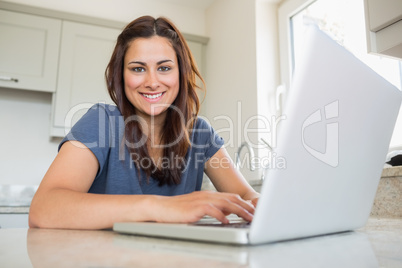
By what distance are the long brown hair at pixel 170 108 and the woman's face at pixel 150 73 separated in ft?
0.07

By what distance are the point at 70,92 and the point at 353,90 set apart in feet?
8.20

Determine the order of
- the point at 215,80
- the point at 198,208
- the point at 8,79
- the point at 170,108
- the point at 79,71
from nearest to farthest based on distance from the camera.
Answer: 1. the point at 198,208
2. the point at 170,108
3. the point at 8,79
4. the point at 79,71
5. the point at 215,80

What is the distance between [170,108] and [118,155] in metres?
0.32

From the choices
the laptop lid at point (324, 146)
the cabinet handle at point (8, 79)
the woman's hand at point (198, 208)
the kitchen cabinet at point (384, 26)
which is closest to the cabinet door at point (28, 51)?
the cabinet handle at point (8, 79)

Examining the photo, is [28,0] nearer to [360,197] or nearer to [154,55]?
[154,55]

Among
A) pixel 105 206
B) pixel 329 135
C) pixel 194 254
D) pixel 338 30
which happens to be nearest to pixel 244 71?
pixel 338 30

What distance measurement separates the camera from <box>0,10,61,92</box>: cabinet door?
2451 mm

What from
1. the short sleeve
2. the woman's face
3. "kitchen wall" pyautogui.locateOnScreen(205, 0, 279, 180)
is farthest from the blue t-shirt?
"kitchen wall" pyautogui.locateOnScreen(205, 0, 279, 180)

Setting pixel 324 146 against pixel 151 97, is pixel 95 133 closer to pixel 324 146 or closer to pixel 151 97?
pixel 151 97

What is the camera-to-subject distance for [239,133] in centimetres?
250

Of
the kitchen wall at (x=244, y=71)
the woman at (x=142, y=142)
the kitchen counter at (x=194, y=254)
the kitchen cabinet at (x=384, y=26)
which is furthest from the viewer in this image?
the kitchen wall at (x=244, y=71)

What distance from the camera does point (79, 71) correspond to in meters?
2.64

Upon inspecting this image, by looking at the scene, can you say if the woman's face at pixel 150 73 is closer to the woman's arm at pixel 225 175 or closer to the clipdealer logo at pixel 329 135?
the woman's arm at pixel 225 175

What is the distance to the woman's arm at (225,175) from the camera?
1079mm
